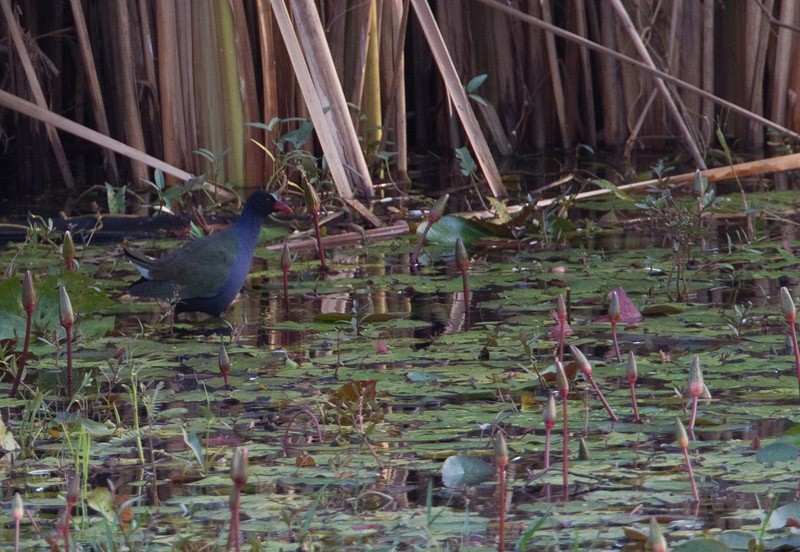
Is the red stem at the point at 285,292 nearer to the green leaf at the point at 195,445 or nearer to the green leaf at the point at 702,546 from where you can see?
the green leaf at the point at 195,445

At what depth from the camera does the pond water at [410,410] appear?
231 cm

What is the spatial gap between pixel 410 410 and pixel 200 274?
134 centimetres

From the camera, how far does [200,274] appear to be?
424 centimetres

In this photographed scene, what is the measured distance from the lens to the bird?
13.9 ft

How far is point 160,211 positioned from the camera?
5.70m

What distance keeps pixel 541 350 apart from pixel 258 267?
183 centimetres

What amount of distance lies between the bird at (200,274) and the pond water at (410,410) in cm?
9

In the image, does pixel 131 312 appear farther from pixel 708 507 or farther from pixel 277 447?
pixel 708 507

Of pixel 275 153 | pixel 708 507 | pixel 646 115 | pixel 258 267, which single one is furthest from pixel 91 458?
pixel 646 115

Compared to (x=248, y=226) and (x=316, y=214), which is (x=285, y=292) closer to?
(x=248, y=226)

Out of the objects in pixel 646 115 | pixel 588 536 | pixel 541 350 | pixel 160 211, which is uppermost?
pixel 646 115

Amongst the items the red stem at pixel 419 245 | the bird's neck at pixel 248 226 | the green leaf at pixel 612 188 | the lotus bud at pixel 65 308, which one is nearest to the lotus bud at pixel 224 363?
the lotus bud at pixel 65 308

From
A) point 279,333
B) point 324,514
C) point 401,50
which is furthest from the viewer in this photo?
point 401,50

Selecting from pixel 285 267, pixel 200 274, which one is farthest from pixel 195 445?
pixel 285 267
